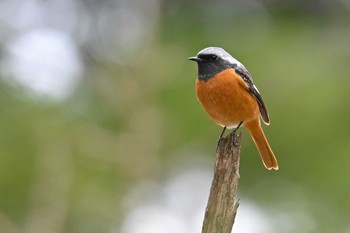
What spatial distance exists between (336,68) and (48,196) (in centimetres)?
330

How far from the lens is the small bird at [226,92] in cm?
504

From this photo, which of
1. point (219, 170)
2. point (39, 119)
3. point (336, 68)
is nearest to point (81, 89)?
point (39, 119)

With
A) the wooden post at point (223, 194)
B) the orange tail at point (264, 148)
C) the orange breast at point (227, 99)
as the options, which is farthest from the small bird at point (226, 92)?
the wooden post at point (223, 194)

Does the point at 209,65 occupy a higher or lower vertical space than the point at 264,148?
higher

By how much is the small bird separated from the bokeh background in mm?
2448

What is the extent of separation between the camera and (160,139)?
26.5 feet

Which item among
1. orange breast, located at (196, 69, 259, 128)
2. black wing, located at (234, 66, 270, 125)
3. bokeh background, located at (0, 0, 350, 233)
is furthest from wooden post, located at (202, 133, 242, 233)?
bokeh background, located at (0, 0, 350, 233)

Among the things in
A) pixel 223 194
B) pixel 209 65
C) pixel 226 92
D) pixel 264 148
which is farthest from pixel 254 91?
pixel 223 194

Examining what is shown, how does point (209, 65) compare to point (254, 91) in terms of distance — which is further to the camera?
point (209, 65)

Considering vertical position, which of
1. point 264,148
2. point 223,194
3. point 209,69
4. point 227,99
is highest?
point 209,69

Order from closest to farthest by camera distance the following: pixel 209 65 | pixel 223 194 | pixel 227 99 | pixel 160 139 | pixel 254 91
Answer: pixel 223 194
pixel 227 99
pixel 254 91
pixel 209 65
pixel 160 139

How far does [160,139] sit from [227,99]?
10.2ft

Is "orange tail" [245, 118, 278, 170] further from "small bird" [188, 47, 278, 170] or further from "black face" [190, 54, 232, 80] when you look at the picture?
"black face" [190, 54, 232, 80]

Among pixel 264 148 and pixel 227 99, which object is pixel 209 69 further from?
pixel 264 148
